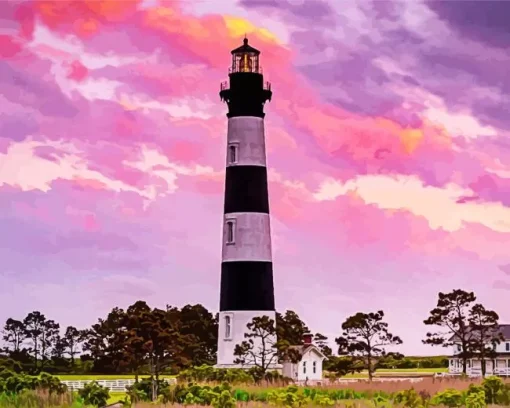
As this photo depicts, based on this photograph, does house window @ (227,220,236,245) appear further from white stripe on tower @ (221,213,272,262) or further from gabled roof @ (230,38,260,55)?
gabled roof @ (230,38,260,55)

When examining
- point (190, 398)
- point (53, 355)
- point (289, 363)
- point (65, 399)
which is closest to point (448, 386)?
point (190, 398)

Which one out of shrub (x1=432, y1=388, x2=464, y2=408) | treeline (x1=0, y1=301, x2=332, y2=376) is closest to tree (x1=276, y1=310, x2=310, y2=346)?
treeline (x1=0, y1=301, x2=332, y2=376)

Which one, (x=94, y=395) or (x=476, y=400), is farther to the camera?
(x=94, y=395)

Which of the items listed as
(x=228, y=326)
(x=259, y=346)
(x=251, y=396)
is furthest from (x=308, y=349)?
(x=251, y=396)

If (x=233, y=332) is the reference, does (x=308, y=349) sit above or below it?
below

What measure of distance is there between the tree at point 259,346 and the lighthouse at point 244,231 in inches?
9.2

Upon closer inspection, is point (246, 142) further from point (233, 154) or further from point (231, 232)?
point (231, 232)

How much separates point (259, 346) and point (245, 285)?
267 cm

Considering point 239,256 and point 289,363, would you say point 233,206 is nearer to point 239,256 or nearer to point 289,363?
point 239,256

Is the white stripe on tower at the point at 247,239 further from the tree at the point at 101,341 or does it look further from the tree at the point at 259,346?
the tree at the point at 101,341

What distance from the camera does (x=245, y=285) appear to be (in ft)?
142

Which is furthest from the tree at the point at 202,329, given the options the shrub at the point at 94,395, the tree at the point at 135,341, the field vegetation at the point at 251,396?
the shrub at the point at 94,395

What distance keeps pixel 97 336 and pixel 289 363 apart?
21.2 m

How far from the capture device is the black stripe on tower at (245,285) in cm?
4328
